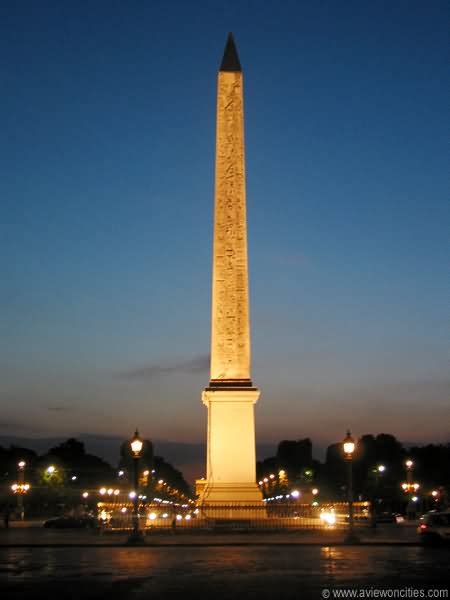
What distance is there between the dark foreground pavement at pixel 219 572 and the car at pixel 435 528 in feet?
4.29

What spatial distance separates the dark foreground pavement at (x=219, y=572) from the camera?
12109mm

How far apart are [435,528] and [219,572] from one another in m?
11.4

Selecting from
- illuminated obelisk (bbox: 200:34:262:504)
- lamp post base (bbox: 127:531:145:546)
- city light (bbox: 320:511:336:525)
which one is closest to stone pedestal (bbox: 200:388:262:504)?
illuminated obelisk (bbox: 200:34:262:504)

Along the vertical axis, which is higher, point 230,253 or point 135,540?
point 230,253

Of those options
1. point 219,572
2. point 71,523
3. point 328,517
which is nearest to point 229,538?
point 219,572

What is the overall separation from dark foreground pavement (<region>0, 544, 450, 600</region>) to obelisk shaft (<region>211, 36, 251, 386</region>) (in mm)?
9820

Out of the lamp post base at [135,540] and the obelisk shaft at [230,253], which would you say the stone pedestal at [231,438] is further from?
the lamp post base at [135,540]

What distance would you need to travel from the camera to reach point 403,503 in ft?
208

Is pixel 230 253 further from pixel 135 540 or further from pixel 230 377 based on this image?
pixel 135 540

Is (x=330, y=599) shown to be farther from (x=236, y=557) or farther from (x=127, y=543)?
(x=127, y=543)

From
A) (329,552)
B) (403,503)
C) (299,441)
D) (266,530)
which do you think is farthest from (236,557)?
(299,441)

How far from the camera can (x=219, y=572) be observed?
1528cm

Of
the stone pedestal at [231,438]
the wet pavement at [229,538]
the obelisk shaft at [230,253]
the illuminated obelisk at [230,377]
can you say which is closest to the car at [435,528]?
the wet pavement at [229,538]

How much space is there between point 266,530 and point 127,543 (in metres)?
5.86
